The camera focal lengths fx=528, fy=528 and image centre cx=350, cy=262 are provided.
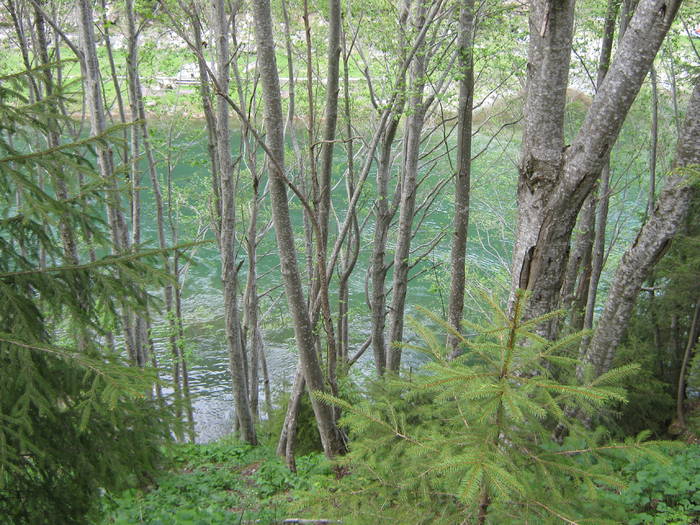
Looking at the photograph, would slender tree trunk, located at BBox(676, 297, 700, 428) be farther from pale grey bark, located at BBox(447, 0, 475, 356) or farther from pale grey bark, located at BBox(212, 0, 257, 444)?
pale grey bark, located at BBox(212, 0, 257, 444)

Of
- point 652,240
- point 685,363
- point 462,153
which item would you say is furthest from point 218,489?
point 685,363

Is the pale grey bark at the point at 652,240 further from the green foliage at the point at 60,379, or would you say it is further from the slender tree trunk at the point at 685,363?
the slender tree trunk at the point at 685,363

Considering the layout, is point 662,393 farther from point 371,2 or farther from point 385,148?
point 371,2

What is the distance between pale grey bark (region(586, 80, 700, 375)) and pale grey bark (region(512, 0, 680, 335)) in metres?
1.37

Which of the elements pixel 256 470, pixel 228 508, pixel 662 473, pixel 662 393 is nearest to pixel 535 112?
pixel 662 473

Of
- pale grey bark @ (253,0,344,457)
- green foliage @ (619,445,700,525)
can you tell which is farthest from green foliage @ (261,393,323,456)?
green foliage @ (619,445,700,525)

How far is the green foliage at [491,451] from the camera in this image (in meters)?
1.95

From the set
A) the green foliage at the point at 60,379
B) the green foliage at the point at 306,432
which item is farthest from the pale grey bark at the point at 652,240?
the green foliage at the point at 306,432

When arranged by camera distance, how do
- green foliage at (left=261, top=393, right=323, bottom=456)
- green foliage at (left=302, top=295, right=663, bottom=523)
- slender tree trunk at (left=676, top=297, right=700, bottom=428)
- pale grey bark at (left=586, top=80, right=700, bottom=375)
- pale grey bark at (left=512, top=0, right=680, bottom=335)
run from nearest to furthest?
green foliage at (left=302, top=295, right=663, bottom=523) < pale grey bark at (left=512, top=0, right=680, bottom=335) < pale grey bark at (left=586, top=80, right=700, bottom=375) < green foliage at (left=261, top=393, right=323, bottom=456) < slender tree trunk at (left=676, top=297, right=700, bottom=428)

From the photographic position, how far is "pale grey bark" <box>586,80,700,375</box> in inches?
179

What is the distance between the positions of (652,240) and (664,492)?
6.87 ft

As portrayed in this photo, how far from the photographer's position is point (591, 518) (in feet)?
6.75

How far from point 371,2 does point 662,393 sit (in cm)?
854

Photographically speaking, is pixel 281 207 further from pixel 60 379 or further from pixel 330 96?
pixel 60 379
